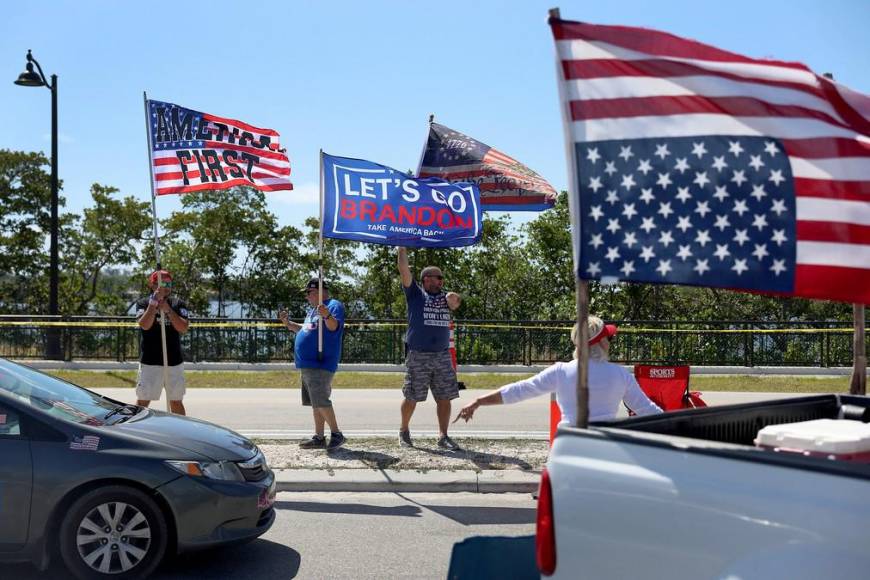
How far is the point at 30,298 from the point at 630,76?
102 ft

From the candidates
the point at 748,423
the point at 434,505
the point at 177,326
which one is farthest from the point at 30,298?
the point at 748,423

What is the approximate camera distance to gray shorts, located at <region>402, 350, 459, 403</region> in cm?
894

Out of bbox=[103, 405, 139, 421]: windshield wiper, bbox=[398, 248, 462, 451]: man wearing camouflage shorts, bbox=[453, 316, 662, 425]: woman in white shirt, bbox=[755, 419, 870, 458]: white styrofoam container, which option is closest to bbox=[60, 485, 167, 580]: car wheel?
bbox=[103, 405, 139, 421]: windshield wiper

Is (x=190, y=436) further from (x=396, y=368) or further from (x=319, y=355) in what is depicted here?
(x=396, y=368)

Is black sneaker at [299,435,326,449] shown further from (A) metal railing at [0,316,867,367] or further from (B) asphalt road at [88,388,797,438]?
(A) metal railing at [0,316,867,367]

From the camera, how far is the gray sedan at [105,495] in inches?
195

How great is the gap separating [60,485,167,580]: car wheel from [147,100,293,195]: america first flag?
15.8ft

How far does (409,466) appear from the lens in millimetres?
8281

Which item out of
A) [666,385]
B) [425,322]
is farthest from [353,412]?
[666,385]

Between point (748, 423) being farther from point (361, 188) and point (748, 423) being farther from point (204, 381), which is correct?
point (204, 381)

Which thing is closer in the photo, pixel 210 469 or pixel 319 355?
pixel 210 469

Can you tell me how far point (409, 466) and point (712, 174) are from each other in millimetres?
5597

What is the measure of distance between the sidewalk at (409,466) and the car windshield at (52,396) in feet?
7.21

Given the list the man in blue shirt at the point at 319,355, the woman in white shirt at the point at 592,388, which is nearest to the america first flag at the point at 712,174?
the woman in white shirt at the point at 592,388
